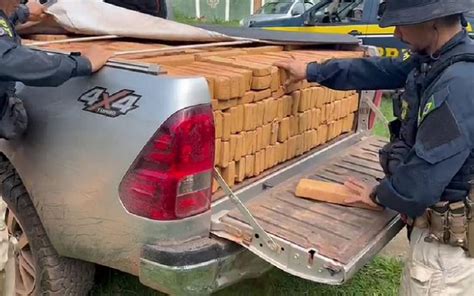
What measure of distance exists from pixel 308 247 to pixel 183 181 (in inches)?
21.9

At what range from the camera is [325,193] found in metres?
3.05

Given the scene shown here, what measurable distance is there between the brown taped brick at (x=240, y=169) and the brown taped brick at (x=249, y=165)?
0.08 ft

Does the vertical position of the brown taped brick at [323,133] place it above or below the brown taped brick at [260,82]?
below

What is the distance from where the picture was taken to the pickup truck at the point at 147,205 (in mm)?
2461

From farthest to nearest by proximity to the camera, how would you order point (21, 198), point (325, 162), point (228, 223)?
point (325, 162)
point (21, 198)
point (228, 223)

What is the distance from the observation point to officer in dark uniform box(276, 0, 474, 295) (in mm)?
2379

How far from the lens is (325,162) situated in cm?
364

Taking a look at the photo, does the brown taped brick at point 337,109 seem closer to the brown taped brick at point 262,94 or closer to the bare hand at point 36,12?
the brown taped brick at point 262,94

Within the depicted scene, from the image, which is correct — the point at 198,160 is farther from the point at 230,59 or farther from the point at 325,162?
the point at 325,162

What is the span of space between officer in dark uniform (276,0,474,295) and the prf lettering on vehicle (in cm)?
107

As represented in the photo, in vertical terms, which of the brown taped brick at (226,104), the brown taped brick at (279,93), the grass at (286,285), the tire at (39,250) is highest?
the brown taped brick at (226,104)

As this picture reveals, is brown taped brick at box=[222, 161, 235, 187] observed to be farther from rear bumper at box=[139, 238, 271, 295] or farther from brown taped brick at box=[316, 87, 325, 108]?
brown taped brick at box=[316, 87, 325, 108]

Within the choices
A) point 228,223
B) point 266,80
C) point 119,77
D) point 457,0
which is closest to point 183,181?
point 228,223

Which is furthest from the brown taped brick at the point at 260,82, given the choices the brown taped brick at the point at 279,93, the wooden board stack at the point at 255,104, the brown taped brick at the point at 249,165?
the brown taped brick at the point at 249,165
